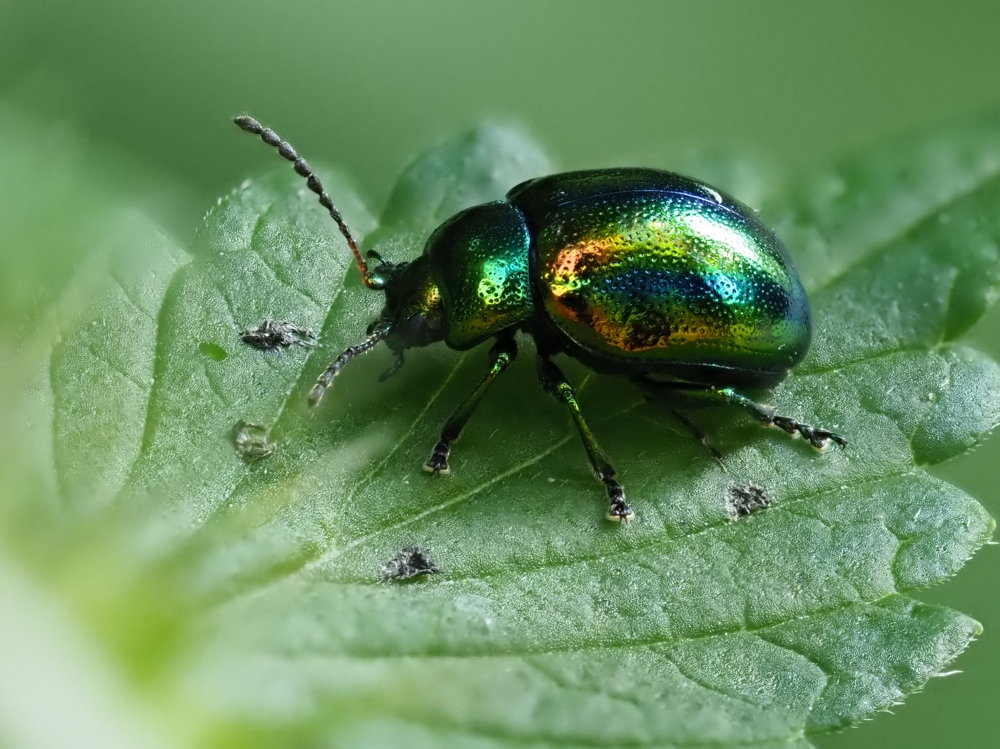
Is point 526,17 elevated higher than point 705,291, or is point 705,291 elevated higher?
point 526,17

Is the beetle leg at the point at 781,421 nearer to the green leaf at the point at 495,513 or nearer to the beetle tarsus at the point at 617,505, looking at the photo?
the green leaf at the point at 495,513

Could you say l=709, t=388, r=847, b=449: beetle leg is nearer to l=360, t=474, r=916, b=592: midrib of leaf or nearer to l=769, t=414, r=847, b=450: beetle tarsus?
l=769, t=414, r=847, b=450: beetle tarsus

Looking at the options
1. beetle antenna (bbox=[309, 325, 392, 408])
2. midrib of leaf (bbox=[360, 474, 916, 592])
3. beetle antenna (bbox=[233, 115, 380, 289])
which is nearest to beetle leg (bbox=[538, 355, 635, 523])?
midrib of leaf (bbox=[360, 474, 916, 592])

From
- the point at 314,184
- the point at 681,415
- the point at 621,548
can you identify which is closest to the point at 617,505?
the point at 621,548

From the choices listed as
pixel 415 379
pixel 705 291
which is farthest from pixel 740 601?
pixel 415 379

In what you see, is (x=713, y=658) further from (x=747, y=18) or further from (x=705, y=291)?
(x=747, y=18)

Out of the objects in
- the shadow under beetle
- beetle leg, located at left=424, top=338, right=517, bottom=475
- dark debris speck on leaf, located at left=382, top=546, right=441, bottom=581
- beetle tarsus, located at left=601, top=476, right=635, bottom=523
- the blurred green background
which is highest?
the blurred green background

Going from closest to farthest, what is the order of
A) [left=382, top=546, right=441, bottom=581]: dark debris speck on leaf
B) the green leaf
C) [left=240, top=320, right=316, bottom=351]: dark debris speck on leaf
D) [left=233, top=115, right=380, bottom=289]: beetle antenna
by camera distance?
the green leaf, [left=382, top=546, right=441, bottom=581]: dark debris speck on leaf, [left=240, top=320, right=316, bottom=351]: dark debris speck on leaf, [left=233, top=115, right=380, bottom=289]: beetle antenna
